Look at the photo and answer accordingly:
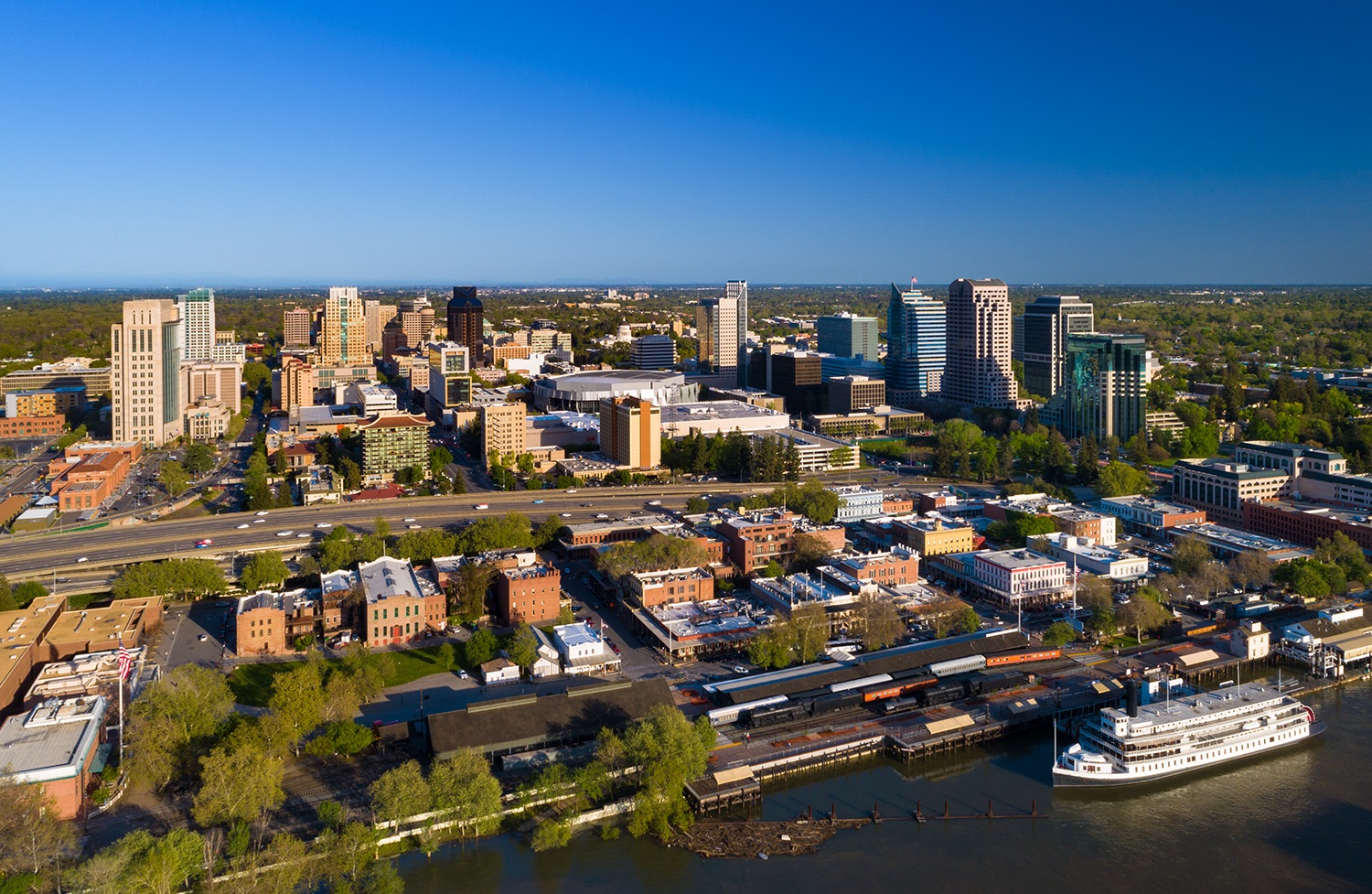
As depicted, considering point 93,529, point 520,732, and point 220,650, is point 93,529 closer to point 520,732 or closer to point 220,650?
point 220,650

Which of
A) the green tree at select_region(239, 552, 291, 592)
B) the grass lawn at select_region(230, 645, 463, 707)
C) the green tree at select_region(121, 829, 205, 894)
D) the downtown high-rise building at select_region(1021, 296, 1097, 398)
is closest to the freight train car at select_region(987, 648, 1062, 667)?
the grass lawn at select_region(230, 645, 463, 707)

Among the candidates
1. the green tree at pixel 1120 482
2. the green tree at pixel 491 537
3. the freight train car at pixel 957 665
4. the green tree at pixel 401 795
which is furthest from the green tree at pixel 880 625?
the green tree at pixel 1120 482

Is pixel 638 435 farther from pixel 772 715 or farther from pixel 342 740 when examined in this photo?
pixel 342 740

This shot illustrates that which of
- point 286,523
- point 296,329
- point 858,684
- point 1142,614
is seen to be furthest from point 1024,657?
point 296,329

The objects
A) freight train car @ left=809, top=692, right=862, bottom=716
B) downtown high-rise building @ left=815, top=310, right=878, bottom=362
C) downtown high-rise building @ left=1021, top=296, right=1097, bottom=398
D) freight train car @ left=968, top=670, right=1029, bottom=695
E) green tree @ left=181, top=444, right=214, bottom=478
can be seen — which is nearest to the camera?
freight train car @ left=809, top=692, right=862, bottom=716

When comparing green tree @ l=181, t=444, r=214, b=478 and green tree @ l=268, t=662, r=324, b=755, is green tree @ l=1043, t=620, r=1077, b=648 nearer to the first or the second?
green tree @ l=268, t=662, r=324, b=755
